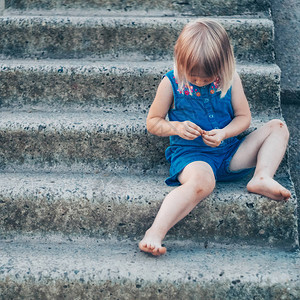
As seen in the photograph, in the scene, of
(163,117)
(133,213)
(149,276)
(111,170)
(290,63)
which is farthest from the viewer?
(290,63)

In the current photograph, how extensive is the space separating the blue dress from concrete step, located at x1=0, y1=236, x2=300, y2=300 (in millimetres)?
401

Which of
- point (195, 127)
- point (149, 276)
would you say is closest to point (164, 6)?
point (195, 127)

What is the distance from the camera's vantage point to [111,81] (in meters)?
2.33

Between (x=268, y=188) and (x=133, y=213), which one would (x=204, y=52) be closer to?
(x=268, y=188)

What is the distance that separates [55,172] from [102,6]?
4.11ft

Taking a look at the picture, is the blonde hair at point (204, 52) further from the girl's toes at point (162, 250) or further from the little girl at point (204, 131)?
the girl's toes at point (162, 250)

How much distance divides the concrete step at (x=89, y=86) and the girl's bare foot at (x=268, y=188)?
0.58 metres

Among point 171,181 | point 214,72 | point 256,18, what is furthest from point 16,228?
point 256,18

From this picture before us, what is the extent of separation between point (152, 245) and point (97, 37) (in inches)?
54.1

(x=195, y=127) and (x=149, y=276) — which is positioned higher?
(x=195, y=127)

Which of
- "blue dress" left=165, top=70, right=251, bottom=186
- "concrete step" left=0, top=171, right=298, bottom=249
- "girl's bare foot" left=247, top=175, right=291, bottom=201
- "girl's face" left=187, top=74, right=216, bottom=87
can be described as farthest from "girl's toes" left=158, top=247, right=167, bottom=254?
"girl's face" left=187, top=74, right=216, bottom=87

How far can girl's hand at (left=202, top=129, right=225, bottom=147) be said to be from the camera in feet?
6.11

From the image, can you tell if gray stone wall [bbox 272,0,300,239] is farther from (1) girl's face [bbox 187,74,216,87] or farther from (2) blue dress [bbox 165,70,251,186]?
(1) girl's face [bbox 187,74,216,87]

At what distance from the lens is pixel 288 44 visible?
2.58m
